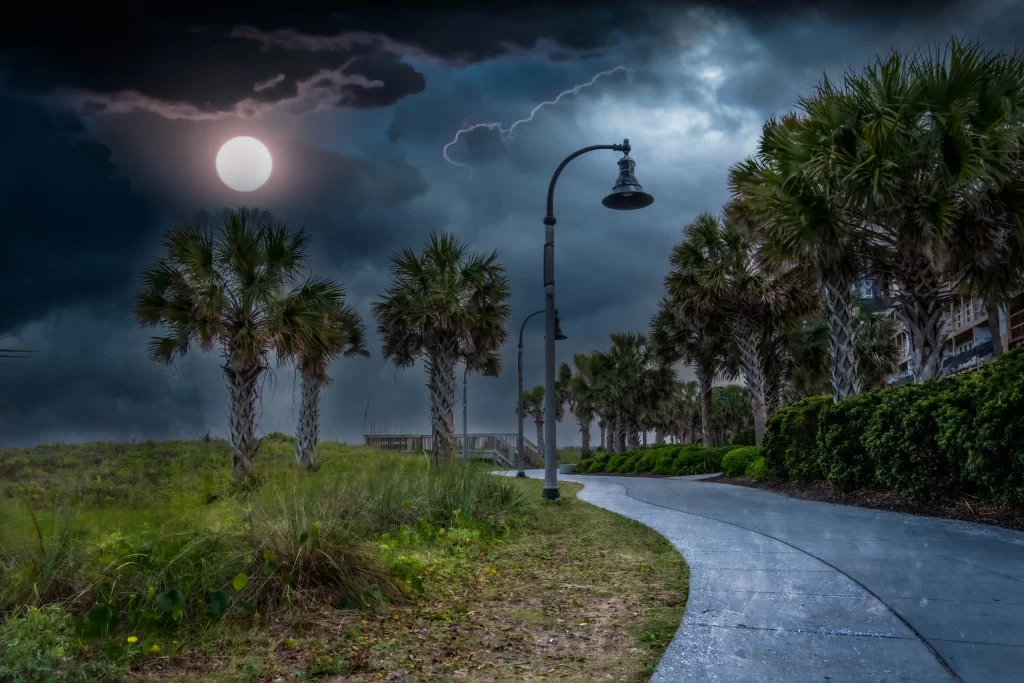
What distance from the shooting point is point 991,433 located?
9.00 meters

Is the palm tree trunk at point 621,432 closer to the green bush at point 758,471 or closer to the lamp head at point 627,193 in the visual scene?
the green bush at point 758,471

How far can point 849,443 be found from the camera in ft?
43.9

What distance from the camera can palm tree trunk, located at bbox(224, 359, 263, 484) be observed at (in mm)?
16281

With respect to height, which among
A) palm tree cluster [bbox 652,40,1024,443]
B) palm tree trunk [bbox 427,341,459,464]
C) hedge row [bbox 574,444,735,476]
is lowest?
hedge row [bbox 574,444,735,476]

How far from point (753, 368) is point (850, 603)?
22.4m

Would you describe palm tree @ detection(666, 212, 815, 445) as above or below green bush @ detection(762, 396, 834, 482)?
above

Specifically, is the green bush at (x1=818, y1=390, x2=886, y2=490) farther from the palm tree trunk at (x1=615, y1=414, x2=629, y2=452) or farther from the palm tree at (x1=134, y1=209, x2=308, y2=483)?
the palm tree trunk at (x1=615, y1=414, x2=629, y2=452)

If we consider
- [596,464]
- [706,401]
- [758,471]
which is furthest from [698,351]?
[758,471]

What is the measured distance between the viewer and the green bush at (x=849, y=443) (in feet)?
43.1

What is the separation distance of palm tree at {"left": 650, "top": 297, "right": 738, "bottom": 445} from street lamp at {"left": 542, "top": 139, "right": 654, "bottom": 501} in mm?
16413

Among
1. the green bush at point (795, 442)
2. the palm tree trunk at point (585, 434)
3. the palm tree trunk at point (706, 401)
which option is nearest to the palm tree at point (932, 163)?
the green bush at point (795, 442)

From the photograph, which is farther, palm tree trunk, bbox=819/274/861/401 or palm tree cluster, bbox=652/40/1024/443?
palm tree trunk, bbox=819/274/861/401

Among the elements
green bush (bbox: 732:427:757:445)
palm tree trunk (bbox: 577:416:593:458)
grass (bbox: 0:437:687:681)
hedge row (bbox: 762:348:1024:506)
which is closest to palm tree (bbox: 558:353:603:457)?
palm tree trunk (bbox: 577:416:593:458)

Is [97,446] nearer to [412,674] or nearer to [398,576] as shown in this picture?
[398,576]
